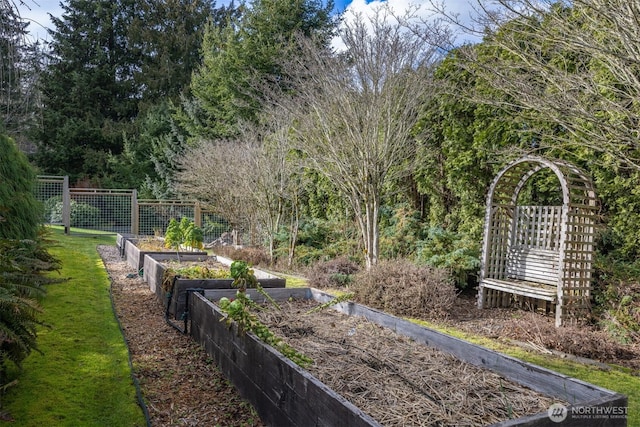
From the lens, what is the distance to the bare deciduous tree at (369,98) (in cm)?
686

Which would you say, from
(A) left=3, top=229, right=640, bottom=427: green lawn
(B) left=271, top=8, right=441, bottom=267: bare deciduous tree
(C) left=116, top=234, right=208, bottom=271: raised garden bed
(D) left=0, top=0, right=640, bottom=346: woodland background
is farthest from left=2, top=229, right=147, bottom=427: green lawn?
(B) left=271, top=8, right=441, bottom=267: bare deciduous tree

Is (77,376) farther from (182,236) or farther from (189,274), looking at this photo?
(182,236)

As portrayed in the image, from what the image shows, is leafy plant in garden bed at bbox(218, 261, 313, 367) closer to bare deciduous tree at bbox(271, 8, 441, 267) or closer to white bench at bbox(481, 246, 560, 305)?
white bench at bbox(481, 246, 560, 305)

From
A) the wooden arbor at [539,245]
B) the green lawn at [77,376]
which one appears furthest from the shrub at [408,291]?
the green lawn at [77,376]

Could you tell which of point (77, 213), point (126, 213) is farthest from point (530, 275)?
point (77, 213)

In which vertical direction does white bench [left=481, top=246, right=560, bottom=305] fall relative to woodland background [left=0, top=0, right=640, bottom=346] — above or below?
below

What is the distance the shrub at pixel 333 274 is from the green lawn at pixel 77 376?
10.6ft

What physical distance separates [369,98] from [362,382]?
5.07 meters

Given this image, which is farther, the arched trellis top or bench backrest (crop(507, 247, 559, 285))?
bench backrest (crop(507, 247, 559, 285))

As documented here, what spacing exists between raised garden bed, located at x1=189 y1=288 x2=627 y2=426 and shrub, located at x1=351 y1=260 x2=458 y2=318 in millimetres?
1745

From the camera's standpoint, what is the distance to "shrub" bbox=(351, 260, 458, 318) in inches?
221

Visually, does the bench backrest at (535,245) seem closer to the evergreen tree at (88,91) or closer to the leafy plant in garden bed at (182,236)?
the leafy plant in garden bed at (182,236)

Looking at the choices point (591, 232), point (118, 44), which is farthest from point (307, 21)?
point (591, 232)

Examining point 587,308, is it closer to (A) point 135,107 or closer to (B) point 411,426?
(B) point 411,426
